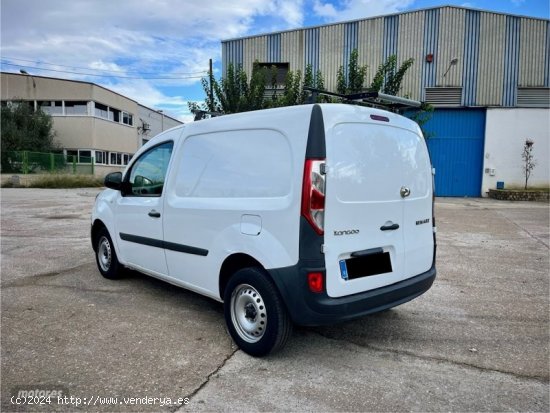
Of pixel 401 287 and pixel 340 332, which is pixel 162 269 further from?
pixel 401 287

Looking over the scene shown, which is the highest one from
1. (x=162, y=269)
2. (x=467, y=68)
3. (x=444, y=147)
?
(x=467, y=68)

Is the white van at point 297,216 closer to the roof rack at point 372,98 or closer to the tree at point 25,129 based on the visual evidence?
the roof rack at point 372,98

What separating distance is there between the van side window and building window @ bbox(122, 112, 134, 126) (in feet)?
117

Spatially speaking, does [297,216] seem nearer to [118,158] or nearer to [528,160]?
[528,160]

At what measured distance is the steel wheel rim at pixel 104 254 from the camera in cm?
526

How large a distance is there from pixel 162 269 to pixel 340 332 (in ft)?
6.19

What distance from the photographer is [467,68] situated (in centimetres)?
2038

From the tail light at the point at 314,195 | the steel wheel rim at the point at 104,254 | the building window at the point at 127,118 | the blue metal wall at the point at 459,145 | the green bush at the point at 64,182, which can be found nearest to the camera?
the tail light at the point at 314,195

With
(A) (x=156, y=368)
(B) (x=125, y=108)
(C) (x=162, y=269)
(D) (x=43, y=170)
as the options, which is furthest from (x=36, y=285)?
(B) (x=125, y=108)

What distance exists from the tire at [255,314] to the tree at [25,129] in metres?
30.3

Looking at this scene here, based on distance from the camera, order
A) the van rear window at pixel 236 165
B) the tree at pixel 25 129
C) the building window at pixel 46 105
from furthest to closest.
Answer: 1. the building window at pixel 46 105
2. the tree at pixel 25 129
3. the van rear window at pixel 236 165

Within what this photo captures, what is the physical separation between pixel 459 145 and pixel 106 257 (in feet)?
63.5

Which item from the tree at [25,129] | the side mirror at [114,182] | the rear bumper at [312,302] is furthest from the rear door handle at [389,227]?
the tree at [25,129]

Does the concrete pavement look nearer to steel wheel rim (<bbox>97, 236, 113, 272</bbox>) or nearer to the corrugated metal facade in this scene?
steel wheel rim (<bbox>97, 236, 113, 272</bbox>)
